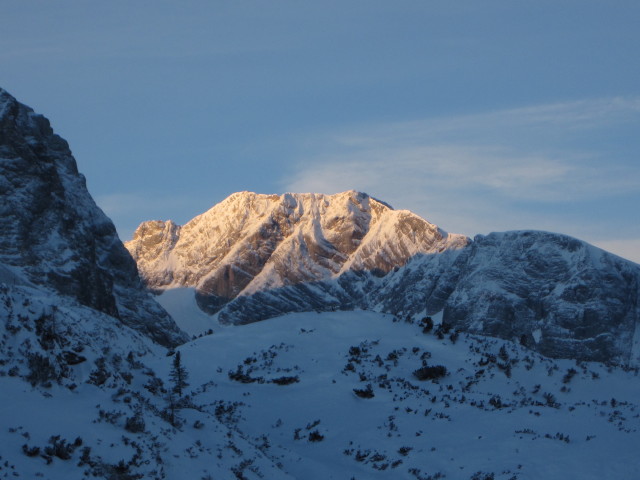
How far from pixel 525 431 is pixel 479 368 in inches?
606

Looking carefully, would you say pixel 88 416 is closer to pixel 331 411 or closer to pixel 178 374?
pixel 178 374

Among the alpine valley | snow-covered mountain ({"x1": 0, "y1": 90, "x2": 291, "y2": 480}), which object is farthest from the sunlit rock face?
snow-covered mountain ({"x1": 0, "y1": 90, "x2": 291, "y2": 480})

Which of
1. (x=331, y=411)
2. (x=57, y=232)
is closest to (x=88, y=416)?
(x=331, y=411)

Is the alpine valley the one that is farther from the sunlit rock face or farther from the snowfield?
the sunlit rock face

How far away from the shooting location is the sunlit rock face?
110062 mm

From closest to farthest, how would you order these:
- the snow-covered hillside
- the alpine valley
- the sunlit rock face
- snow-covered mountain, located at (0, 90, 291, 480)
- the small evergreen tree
A: snow-covered mountain, located at (0, 90, 291, 480), the alpine valley, the small evergreen tree, the snow-covered hillside, the sunlit rock face

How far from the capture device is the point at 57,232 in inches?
4624

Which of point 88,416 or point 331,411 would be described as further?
point 331,411

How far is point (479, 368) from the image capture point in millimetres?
51125

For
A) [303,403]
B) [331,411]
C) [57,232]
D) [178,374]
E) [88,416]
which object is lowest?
[88,416]

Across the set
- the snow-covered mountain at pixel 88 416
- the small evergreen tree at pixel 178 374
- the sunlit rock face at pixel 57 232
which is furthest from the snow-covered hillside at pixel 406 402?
the sunlit rock face at pixel 57 232

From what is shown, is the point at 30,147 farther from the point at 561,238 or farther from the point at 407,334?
the point at 561,238

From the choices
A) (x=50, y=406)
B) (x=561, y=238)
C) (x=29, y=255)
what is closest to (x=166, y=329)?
(x=29, y=255)

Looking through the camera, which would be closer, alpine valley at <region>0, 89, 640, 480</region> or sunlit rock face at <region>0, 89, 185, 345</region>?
alpine valley at <region>0, 89, 640, 480</region>
